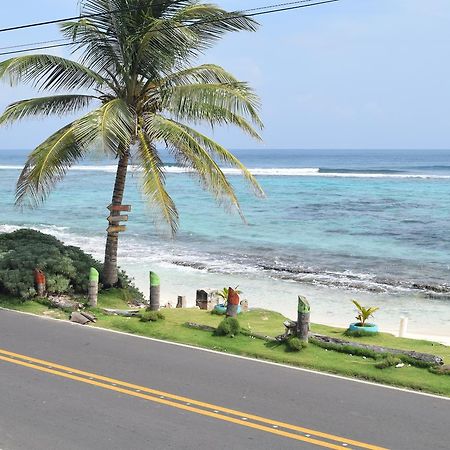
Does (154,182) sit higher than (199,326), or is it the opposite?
(154,182)

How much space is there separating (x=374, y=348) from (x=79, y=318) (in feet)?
21.3

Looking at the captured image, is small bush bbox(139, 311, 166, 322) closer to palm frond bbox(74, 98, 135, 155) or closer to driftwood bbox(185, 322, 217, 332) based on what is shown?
driftwood bbox(185, 322, 217, 332)

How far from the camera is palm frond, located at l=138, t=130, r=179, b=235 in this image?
50.2 ft

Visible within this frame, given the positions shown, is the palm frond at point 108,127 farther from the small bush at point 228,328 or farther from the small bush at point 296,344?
the small bush at point 296,344

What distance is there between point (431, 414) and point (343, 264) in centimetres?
2443

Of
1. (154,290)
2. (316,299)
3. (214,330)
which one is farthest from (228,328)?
(316,299)

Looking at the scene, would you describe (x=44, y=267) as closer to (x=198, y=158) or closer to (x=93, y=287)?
(x=93, y=287)

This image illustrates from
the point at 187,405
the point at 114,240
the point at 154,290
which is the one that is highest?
the point at 114,240

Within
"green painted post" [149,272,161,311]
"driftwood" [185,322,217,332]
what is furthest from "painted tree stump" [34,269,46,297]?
"driftwood" [185,322,217,332]

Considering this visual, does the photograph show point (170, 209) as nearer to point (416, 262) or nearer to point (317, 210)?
point (416, 262)

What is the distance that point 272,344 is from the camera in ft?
42.3

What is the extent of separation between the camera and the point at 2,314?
15352 millimetres

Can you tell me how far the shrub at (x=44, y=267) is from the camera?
16344 mm

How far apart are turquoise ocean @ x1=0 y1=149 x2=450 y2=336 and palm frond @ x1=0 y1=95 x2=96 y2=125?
2731 millimetres
